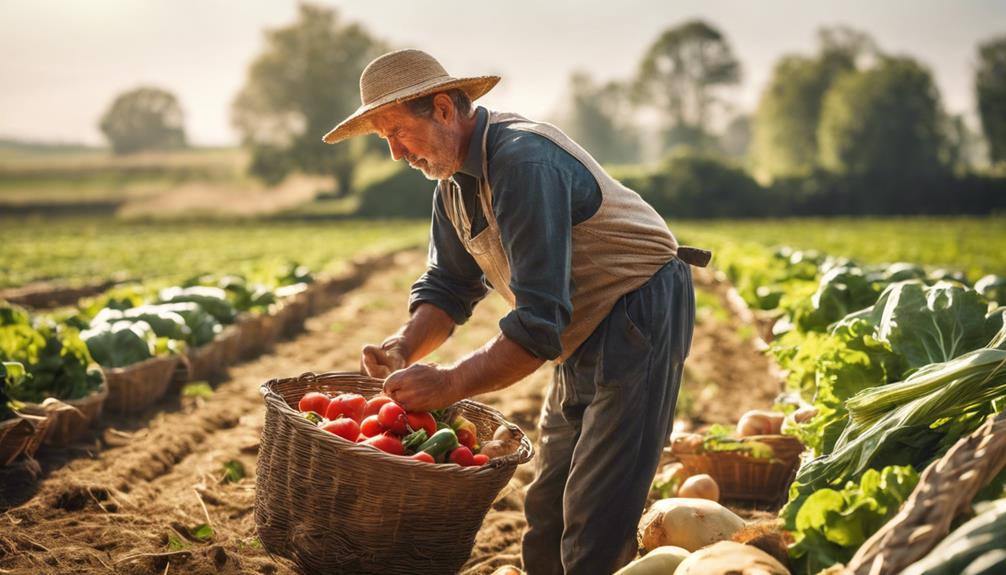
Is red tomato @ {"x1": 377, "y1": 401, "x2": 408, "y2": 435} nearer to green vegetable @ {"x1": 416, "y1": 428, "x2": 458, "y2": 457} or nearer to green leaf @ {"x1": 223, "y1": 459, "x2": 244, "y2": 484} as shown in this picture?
green vegetable @ {"x1": 416, "y1": 428, "x2": 458, "y2": 457}

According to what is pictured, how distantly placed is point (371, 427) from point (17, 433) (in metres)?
2.38

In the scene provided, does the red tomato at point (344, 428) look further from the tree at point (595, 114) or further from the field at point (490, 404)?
the tree at point (595, 114)

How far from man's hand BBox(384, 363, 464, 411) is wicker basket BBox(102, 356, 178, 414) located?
155 inches

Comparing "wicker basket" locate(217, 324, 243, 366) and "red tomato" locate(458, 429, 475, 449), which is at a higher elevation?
"red tomato" locate(458, 429, 475, 449)

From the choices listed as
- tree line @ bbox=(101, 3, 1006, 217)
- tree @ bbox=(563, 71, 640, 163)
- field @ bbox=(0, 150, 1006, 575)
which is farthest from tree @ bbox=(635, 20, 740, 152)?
field @ bbox=(0, 150, 1006, 575)

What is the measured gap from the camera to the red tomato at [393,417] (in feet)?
10.7

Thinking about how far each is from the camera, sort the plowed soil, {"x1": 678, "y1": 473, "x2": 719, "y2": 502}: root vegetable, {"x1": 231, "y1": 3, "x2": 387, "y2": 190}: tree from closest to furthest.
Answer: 1. the plowed soil
2. {"x1": 678, "y1": 473, "x2": 719, "y2": 502}: root vegetable
3. {"x1": 231, "y1": 3, "x2": 387, "y2": 190}: tree

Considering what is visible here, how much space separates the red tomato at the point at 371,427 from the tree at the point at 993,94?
70583 millimetres

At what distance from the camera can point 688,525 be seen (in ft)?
11.7

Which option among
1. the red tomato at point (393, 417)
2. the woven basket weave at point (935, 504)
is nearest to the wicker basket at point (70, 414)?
the red tomato at point (393, 417)

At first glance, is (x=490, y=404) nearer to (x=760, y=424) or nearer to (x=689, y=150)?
(x=760, y=424)

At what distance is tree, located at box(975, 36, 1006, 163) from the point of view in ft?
209

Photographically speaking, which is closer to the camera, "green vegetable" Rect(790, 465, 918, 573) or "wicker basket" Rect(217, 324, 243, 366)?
"green vegetable" Rect(790, 465, 918, 573)

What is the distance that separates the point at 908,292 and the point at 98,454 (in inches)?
184
